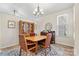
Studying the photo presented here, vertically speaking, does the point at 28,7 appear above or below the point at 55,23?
above

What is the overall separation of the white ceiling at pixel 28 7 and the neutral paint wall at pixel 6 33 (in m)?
0.11

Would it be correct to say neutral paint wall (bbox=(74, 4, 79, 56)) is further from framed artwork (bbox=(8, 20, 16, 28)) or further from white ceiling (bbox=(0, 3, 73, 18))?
framed artwork (bbox=(8, 20, 16, 28))

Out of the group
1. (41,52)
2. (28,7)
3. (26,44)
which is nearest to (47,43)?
(41,52)

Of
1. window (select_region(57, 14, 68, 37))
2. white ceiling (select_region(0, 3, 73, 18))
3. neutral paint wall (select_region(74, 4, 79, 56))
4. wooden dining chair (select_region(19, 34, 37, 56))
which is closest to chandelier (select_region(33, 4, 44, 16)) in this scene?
white ceiling (select_region(0, 3, 73, 18))

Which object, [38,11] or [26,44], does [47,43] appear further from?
[38,11]

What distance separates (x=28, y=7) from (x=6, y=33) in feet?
1.94

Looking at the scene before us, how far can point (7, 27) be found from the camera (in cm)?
152

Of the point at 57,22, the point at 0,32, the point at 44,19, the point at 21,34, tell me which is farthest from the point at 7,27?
the point at 57,22

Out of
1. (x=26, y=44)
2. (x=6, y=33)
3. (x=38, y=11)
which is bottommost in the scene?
(x=26, y=44)

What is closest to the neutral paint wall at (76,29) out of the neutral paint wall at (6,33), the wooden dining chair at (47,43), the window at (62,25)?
the window at (62,25)

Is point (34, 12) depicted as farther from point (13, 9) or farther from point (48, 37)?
point (48, 37)

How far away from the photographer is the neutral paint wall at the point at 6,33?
4.89ft

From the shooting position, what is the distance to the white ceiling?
148 cm

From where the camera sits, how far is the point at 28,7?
152 centimetres
